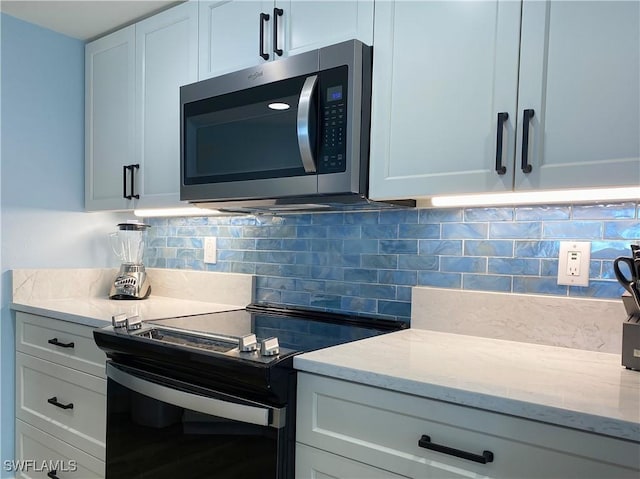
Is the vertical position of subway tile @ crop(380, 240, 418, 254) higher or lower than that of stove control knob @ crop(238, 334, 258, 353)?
higher

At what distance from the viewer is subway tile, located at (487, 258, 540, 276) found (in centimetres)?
149

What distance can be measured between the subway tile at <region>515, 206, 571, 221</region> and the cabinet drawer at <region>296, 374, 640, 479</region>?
743 millimetres

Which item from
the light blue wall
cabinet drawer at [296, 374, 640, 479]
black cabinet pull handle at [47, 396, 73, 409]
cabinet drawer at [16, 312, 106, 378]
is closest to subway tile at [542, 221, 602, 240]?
cabinet drawer at [296, 374, 640, 479]

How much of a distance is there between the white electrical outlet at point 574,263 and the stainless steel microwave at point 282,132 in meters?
0.60

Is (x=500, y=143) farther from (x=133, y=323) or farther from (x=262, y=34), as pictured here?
(x=133, y=323)

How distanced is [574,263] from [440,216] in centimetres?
44

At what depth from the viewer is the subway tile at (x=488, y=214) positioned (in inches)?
60.6

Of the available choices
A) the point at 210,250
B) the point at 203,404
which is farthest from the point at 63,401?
the point at 203,404

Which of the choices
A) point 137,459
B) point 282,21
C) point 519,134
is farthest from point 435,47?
point 137,459

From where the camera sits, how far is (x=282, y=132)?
1.56m

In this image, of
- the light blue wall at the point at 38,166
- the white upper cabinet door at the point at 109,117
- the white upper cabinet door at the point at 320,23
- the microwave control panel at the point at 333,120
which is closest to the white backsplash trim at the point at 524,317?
the microwave control panel at the point at 333,120

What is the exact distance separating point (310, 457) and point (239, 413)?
210mm

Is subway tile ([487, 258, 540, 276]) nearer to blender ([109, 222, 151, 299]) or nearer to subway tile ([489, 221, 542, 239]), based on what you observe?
subway tile ([489, 221, 542, 239])

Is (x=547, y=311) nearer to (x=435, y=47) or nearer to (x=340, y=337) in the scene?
(x=340, y=337)
